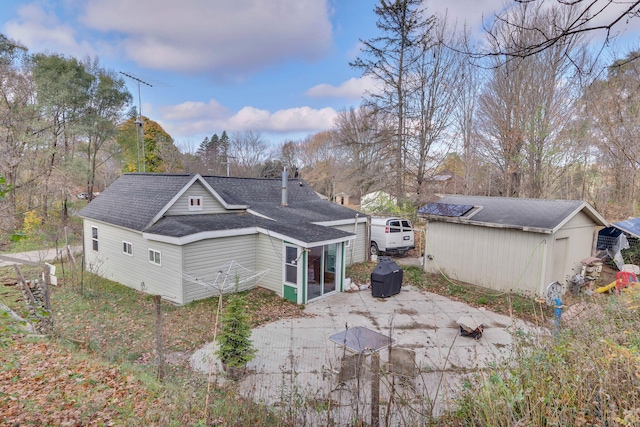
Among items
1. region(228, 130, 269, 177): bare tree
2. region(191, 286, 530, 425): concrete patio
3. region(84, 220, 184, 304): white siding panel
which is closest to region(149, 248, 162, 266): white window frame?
region(84, 220, 184, 304): white siding panel

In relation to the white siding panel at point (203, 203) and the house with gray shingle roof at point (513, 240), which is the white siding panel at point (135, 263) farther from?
the house with gray shingle roof at point (513, 240)

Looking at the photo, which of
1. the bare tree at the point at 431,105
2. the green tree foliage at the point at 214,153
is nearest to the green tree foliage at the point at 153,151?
the green tree foliage at the point at 214,153

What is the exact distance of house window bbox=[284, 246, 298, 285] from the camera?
10242 millimetres

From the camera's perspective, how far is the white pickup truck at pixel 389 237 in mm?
15692

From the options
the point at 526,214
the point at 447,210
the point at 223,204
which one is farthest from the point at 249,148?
the point at 526,214

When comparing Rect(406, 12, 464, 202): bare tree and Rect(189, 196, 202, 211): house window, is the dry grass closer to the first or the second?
Rect(189, 196, 202, 211): house window

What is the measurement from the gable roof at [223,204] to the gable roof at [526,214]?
4.38 metres

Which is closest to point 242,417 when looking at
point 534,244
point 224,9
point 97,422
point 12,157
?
point 97,422

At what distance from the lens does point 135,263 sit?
11.6m

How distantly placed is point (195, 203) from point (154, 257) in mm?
2486

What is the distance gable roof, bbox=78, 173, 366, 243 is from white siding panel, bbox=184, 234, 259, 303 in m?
0.47

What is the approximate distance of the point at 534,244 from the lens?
31.9ft

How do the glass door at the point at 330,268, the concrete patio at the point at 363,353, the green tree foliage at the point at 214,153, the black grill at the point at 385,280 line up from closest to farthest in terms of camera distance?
the concrete patio at the point at 363,353 < the black grill at the point at 385,280 < the glass door at the point at 330,268 < the green tree foliage at the point at 214,153

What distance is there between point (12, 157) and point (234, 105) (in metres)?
21.4
